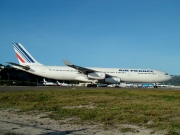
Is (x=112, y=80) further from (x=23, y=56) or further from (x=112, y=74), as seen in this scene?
(x=23, y=56)

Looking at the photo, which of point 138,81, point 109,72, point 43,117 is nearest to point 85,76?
point 109,72

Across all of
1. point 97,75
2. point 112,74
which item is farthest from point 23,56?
point 112,74

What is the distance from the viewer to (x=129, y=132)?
7.41 m

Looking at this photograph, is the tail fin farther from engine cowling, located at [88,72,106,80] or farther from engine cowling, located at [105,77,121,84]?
engine cowling, located at [105,77,121,84]

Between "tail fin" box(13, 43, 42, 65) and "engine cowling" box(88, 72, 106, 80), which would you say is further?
"tail fin" box(13, 43, 42, 65)

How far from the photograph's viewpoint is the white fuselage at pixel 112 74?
47.7 meters

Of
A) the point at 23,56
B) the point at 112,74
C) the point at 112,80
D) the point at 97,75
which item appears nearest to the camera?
the point at 97,75

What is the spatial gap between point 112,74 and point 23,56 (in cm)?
1778

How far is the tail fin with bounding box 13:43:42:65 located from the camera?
2035 inches

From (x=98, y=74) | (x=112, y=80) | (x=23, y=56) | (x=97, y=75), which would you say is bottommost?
(x=112, y=80)

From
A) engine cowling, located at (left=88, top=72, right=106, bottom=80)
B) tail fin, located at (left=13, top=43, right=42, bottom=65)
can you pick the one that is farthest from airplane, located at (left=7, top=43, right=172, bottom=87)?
tail fin, located at (left=13, top=43, right=42, bottom=65)

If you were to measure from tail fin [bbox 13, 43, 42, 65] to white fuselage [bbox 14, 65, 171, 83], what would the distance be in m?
2.39

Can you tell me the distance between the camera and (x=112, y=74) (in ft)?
156

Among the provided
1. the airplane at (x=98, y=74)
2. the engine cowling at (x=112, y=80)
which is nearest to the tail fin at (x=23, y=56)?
the airplane at (x=98, y=74)
